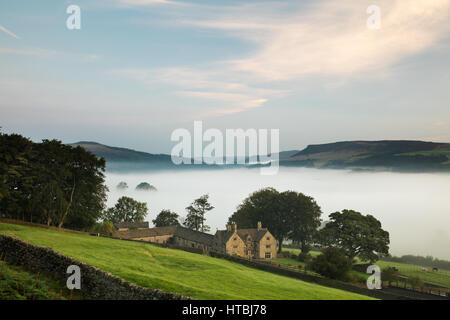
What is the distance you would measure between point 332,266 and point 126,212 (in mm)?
59723

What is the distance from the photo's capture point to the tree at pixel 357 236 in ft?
195

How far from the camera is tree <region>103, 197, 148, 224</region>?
8488cm

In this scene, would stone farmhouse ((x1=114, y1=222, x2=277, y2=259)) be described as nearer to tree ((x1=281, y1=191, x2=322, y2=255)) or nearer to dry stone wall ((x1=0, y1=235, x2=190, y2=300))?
tree ((x1=281, y1=191, x2=322, y2=255))

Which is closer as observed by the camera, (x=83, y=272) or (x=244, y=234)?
(x=83, y=272)

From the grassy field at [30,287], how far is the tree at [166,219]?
68595 millimetres

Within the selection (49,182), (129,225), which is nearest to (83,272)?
(49,182)

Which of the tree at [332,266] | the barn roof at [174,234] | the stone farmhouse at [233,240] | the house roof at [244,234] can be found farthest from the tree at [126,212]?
the tree at [332,266]

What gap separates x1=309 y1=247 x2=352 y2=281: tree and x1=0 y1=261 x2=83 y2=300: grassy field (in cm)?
3329

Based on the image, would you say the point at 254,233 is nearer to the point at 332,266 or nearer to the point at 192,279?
the point at 332,266

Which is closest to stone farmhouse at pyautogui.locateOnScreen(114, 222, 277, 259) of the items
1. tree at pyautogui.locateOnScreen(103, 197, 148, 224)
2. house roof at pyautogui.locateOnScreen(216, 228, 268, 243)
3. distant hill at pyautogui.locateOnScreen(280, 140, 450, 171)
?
house roof at pyautogui.locateOnScreen(216, 228, 268, 243)

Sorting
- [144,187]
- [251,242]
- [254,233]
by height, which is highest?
[144,187]

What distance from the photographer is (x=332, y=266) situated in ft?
139
